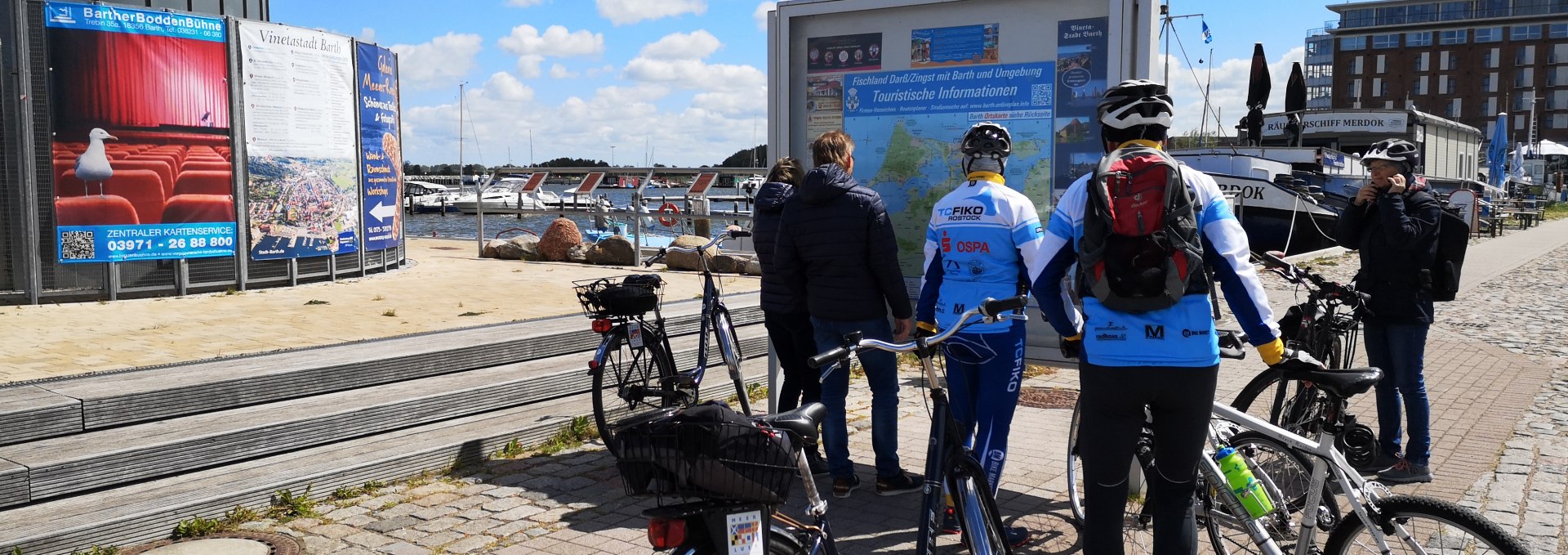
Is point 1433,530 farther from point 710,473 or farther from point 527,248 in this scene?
point 527,248

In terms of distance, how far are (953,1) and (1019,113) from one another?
86 cm

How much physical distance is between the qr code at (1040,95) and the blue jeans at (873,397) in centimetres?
202

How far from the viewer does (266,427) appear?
19.0 ft

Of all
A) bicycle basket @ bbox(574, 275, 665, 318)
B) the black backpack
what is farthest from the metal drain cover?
the black backpack

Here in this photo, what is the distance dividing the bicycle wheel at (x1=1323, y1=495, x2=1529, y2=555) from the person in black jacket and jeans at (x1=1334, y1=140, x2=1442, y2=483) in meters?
2.97

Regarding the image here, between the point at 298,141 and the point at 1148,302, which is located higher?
the point at 298,141

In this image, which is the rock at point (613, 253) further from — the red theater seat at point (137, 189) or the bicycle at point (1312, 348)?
the bicycle at point (1312, 348)

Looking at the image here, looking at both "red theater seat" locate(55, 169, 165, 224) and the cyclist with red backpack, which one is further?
"red theater seat" locate(55, 169, 165, 224)

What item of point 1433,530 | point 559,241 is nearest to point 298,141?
point 559,241

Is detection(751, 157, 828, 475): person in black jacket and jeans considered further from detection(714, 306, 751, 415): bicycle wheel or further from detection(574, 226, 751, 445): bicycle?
detection(574, 226, 751, 445): bicycle

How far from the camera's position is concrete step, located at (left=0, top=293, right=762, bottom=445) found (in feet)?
17.3

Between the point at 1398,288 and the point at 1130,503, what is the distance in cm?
215

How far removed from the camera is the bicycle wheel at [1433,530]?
11.2 feet

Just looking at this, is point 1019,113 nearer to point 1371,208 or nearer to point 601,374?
point 1371,208
